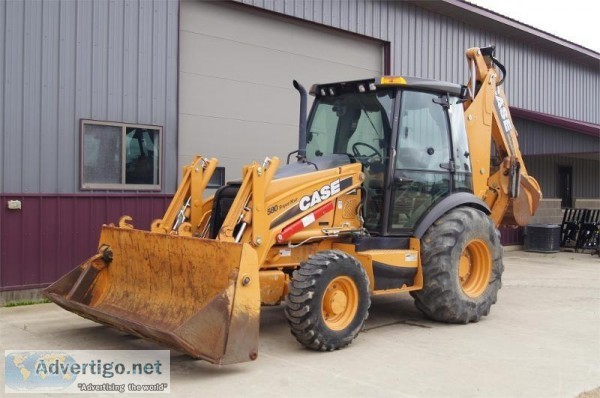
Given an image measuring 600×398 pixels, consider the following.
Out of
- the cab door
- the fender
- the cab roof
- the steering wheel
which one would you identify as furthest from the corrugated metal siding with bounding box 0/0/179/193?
the fender

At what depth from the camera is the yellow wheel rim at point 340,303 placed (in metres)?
6.38

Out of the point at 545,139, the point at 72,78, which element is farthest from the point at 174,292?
the point at 545,139

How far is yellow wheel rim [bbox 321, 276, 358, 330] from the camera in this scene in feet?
20.9

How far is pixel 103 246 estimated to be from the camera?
23.4 ft

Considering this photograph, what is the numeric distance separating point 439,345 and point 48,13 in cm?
684

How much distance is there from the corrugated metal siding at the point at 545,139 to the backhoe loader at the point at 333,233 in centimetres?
869

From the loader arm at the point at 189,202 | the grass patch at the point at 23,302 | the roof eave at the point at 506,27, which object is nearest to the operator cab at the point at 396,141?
the loader arm at the point at 189,202

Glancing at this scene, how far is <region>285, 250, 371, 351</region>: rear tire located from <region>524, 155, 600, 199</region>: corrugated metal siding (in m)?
14.7

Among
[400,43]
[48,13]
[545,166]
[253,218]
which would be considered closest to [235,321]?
[253,218]

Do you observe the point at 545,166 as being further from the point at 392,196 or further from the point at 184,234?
the point at 184,234

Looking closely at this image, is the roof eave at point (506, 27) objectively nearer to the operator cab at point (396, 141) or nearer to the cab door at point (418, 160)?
the operator cab at point (396, 141)

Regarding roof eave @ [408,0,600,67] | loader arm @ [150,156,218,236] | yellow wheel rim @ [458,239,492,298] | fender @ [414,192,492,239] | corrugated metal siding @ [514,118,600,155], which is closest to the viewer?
loader arm @ [150,156,218,236]

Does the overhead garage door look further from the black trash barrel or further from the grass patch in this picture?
the black trash barrel

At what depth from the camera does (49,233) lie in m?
9.04
